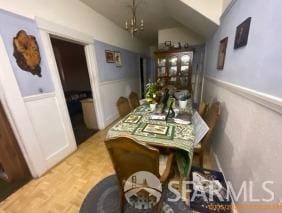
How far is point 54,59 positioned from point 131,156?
74.5 inches

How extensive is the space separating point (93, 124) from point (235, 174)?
2.82 m

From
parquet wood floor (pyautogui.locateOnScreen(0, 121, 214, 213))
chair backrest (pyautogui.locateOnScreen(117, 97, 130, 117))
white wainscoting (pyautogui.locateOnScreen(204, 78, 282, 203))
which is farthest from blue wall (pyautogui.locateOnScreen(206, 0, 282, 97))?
parquet wood floor (pyautogui.locateOnScreen(0, 121, 214, 213))

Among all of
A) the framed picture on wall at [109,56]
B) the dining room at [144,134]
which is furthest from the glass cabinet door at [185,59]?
the framed picture on wall at [109,56]

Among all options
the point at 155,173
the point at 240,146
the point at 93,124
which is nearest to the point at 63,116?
the point at 93,124

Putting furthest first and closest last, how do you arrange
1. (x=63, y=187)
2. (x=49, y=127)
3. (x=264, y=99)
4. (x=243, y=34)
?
(x=49, y=127), (x=63, y=187), (x=243, y=34), (x=264, y=99)

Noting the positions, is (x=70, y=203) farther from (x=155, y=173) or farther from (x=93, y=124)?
(x=93, y=124)

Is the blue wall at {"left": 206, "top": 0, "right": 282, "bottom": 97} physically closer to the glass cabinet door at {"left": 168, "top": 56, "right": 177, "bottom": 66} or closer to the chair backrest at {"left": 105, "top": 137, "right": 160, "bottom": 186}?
the chair backrest at {"left": 105, "top": 137, "right": 160, "bottom": 186}

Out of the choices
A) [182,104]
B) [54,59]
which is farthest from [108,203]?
[54,59]

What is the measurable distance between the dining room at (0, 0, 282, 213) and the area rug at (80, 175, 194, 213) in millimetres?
10

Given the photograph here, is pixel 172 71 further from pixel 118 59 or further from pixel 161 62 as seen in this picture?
pixel 118 59

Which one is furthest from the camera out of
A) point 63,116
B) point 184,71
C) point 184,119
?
point 184,71

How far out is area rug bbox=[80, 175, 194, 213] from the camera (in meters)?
1.32

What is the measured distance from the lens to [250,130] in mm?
1041

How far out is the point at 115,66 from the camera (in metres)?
3.64
